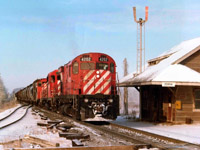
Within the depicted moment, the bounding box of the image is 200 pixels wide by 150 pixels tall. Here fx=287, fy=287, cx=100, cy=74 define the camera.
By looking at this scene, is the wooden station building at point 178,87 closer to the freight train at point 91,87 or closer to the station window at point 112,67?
the station window at point 112,67

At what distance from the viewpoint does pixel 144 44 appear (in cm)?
2053

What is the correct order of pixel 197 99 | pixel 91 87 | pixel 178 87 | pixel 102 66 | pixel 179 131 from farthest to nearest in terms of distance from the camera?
pixel 197 99 → pixel 178 87 → pixel 102 66 → pixel 91 87 → pixel 179 131

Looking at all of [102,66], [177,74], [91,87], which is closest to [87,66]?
[102,66]

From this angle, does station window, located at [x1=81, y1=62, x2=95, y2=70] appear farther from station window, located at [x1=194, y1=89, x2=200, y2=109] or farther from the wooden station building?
station window, located at [x1=194, y1=89, x2=200, y2=109]

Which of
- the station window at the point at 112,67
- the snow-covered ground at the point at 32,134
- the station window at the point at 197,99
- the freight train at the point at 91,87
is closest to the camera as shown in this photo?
the snow-covered ground at the point at 32,134

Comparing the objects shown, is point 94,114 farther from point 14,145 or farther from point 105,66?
point 14,145

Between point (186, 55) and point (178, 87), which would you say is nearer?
point (186, 55)

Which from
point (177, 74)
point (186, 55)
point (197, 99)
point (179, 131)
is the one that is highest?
point (186, 55)

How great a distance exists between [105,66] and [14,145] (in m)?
8.32

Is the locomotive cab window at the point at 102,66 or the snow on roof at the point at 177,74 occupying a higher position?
the locomotive cab window at the point at 102,66

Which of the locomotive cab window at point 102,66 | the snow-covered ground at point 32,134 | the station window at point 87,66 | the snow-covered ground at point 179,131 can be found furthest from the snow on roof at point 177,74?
the snow-covered ground at point 32,134

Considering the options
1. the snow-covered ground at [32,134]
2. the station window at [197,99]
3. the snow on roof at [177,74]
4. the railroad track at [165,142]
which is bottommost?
the railroad track at [165,142]

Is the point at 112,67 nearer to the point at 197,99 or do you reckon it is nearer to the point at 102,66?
the point at 102,66

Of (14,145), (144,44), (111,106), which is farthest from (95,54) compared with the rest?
(14,145)
